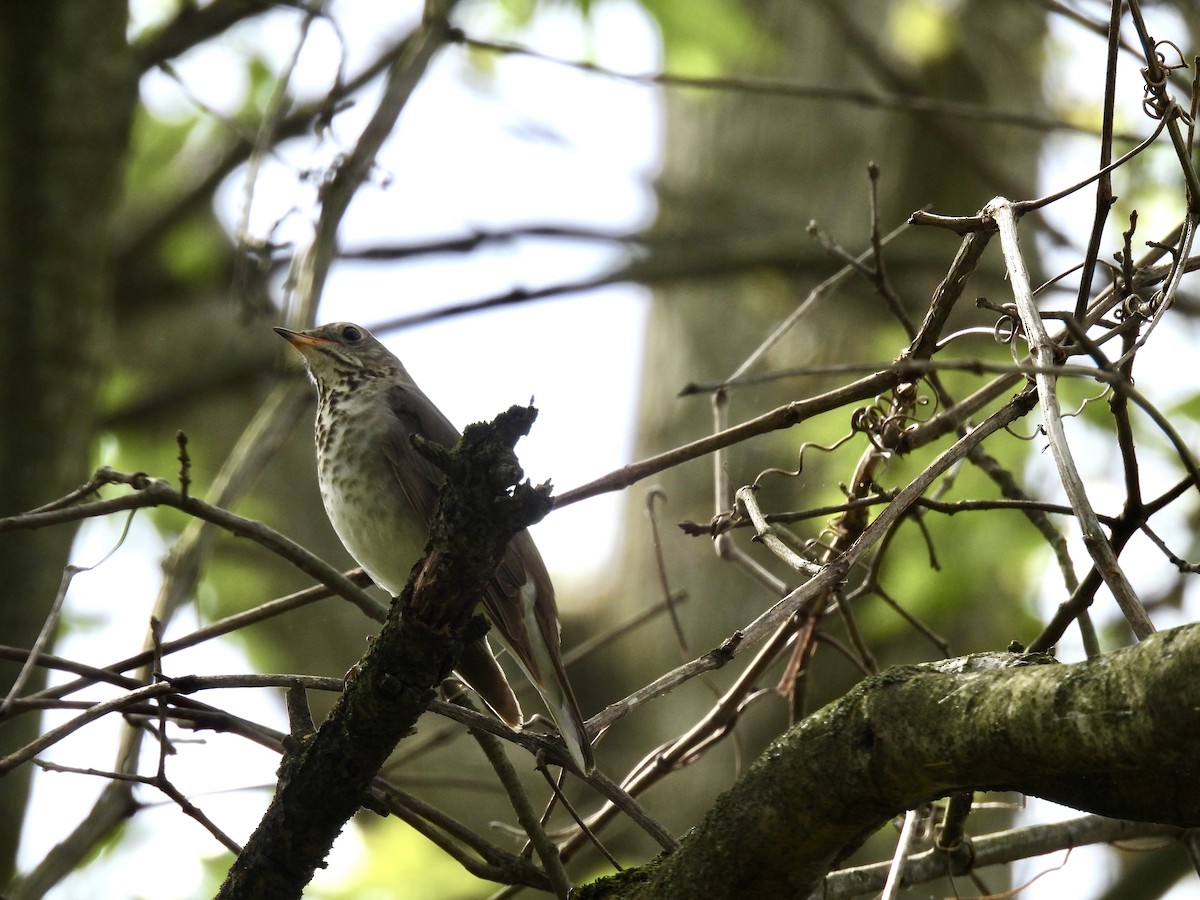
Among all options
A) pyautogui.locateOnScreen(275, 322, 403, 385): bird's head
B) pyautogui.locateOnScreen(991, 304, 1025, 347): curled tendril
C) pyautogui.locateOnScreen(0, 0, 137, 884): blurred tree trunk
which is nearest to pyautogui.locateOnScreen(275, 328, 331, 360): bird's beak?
pyautogui.locateOnScreen(275, 322, 403, 385): bird's head

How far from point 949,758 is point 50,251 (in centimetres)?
336

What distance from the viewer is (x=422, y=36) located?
4.21m

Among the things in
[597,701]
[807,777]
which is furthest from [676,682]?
[597,701]

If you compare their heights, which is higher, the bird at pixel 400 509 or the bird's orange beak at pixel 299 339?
the bird's orange beak at pixel 299 339

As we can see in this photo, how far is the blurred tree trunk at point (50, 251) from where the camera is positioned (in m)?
3.83

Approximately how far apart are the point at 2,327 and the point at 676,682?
2844 millimetres

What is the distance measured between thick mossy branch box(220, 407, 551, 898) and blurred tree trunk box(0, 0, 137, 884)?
1.92 meters

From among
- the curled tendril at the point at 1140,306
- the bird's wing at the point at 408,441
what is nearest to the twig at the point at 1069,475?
the curled tendril at the point at 1140,306

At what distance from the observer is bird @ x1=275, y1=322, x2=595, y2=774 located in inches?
119

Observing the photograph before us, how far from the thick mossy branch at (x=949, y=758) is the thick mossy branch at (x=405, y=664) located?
48cm

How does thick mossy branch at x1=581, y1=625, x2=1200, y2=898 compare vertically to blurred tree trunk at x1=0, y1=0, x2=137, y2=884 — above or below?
below

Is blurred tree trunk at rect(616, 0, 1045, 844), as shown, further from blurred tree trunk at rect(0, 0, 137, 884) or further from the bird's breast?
blurred tree trunk at rect(0, 0, 137, 884)

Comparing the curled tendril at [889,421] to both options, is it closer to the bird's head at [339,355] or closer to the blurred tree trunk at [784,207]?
the bird's head at [339,355]

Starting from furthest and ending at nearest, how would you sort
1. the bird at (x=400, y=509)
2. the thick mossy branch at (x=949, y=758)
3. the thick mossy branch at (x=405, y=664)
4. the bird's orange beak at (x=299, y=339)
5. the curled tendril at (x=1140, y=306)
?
the bird's orange beak at (x=299, y=339)
the bird at (x=400, y=509)
the curled tendril at (x=1140, y=306)
the thick mossy branch at (x=405, y=664)
the thick mossy branch at (x=949, y=758)
